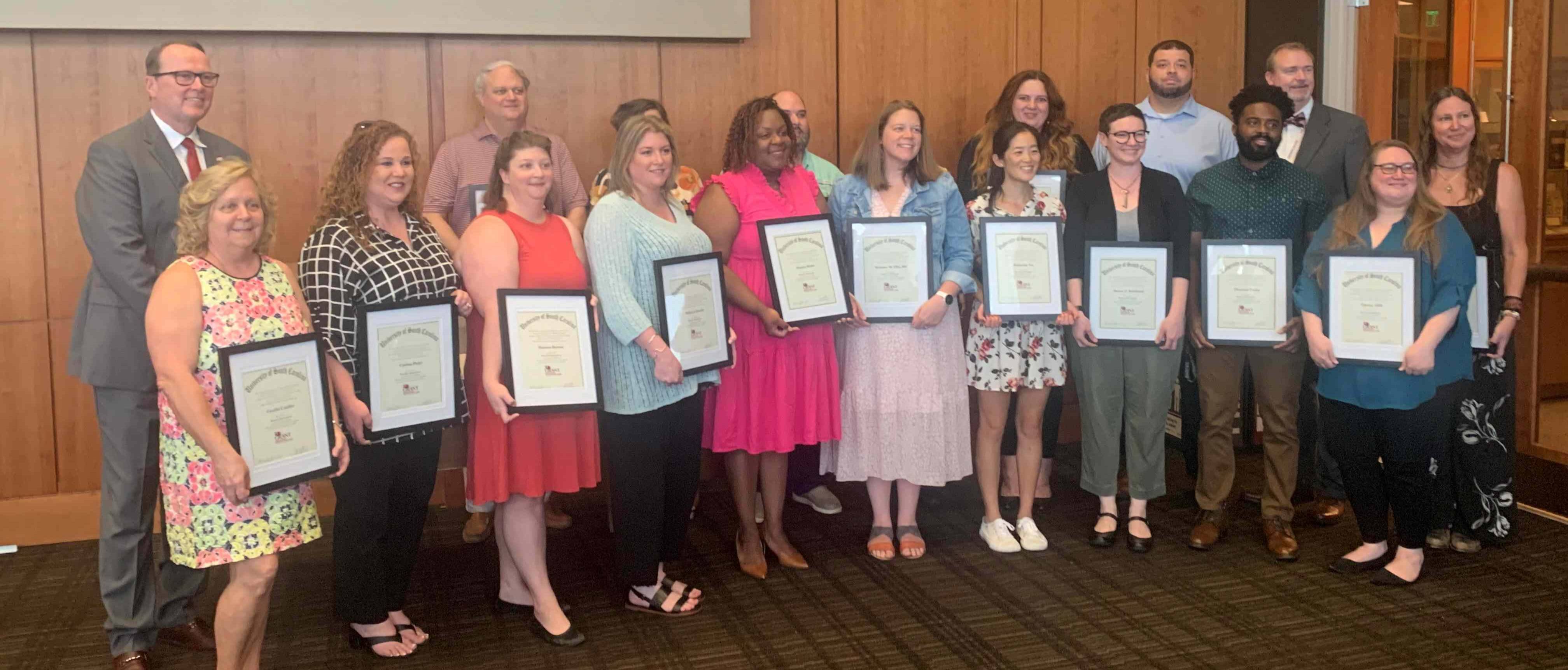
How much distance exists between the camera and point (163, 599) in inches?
137

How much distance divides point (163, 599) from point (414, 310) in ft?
4.13

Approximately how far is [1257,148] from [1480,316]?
0.97 m

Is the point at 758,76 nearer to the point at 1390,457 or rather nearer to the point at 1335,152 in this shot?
the point at 1335,152

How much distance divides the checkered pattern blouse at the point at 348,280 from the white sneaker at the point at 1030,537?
225cm

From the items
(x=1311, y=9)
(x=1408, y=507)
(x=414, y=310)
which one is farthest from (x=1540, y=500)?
(x=414, y=310)

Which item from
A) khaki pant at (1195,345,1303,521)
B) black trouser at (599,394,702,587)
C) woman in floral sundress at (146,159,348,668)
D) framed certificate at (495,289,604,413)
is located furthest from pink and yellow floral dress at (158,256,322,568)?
khaki pant at (1195,345,1303,521)

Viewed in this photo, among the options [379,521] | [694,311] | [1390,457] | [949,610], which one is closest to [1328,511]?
[1390,457]

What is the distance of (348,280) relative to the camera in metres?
3.09

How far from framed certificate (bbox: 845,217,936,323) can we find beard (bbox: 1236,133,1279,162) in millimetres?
1164

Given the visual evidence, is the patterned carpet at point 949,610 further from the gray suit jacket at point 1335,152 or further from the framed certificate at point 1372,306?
the gray suit jacket at point 1335,152

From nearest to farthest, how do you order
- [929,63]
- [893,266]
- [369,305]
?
[369,305], [893,266], [929,63]

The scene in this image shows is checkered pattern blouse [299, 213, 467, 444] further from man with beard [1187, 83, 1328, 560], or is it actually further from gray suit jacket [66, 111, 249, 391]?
man with beard [1187, 83, 1328, 560]

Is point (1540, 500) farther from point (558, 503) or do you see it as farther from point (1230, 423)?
point (558, 503)

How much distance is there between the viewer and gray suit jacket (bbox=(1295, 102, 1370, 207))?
14.8 feet
